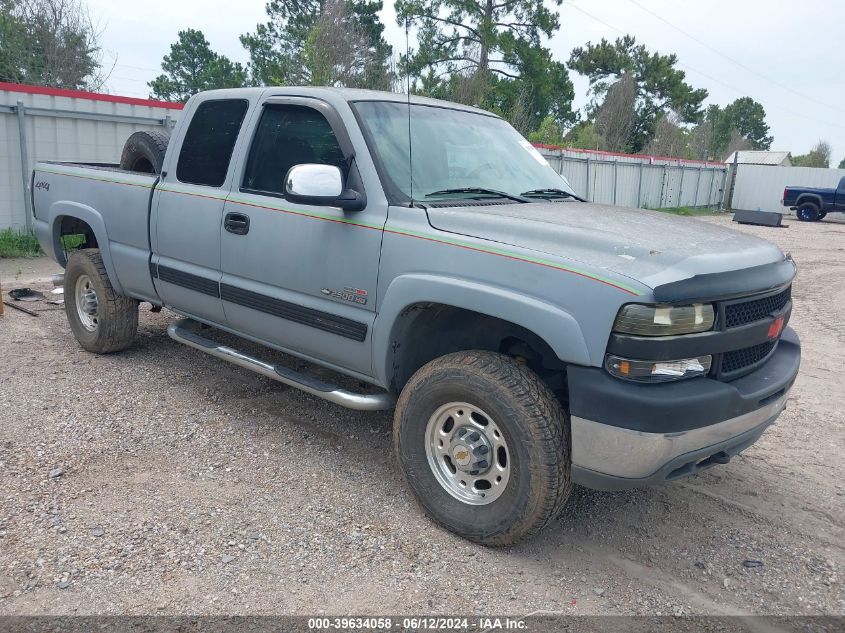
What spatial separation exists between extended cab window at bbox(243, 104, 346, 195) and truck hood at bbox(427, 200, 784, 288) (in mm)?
892

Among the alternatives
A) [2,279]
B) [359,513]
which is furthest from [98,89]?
[359,513]

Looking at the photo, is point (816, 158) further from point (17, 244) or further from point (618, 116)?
point (17, 244)

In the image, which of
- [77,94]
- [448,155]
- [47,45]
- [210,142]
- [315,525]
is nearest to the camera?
[315,525]

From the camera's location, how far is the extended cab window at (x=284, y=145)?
12.7ft

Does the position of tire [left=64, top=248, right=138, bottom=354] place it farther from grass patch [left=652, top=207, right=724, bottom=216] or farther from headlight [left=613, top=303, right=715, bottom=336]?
grass patch [left=652, top=207, right=724, bottom=216]

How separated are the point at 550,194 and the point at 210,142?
220cm

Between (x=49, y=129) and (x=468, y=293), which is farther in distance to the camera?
(x=49, y=129)

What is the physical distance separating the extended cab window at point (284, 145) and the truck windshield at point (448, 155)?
0.27 m

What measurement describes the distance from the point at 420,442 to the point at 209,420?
183cm

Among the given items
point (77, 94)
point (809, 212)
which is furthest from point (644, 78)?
point (77, 94)

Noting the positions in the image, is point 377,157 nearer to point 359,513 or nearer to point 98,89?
point 359,513

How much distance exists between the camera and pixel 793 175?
31.9 m

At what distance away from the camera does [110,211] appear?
16.9 feet

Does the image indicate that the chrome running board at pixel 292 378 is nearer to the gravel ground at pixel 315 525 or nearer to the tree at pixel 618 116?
the gravel ground at pixel 315 525
